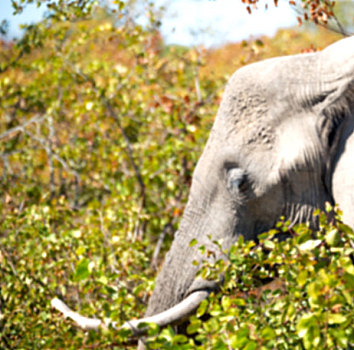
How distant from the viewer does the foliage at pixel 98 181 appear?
264 cm

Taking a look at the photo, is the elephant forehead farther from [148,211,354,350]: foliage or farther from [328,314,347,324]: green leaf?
[328,314,347,324]: green leaf

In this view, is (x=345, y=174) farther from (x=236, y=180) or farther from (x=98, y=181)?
(x=98, y=181)

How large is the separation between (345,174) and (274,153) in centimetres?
25

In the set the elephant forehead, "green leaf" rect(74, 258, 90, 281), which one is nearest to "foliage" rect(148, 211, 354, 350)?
"green leaf" rect(74, 258, 90, 281)

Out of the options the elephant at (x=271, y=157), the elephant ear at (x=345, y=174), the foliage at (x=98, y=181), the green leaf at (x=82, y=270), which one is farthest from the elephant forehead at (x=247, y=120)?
the green leaf at (x=82, y=270)

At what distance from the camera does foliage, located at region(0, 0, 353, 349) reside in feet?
8.66

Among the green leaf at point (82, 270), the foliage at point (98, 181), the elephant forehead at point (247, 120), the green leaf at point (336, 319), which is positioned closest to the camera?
the green leaf at point (336, 319)

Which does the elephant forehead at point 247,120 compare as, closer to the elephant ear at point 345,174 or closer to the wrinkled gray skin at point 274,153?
the wrinkled gray skin at point 274,153

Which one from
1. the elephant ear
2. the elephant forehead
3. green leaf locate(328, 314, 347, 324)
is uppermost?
the elephant forehead

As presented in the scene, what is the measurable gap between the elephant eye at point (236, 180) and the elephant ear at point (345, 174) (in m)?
0.30

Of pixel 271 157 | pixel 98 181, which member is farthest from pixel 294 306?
pixel 98 181

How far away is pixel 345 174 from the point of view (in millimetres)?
2172

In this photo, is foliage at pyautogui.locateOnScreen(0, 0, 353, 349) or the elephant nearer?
the elephant

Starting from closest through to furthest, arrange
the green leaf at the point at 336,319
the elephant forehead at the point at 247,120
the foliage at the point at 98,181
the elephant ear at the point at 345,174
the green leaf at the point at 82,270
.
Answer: the green leaf at the point at 336,319 → the green leaf at the point at 82,270 → the elephant ear at the point at 345,174 → the elephant forehead at the point at 247,120 → the foliage at the point at 98,181
